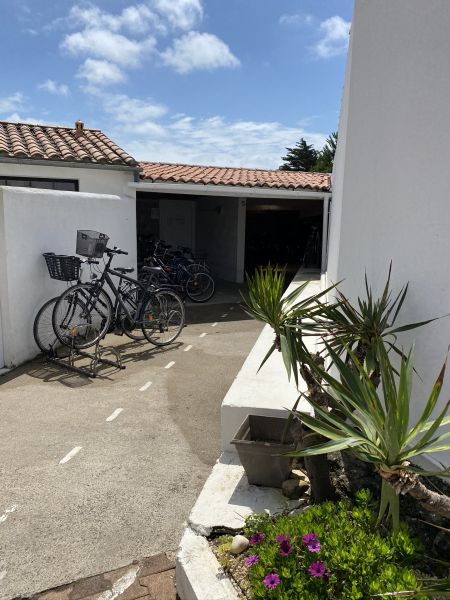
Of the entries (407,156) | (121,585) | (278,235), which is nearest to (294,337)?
(407,156)

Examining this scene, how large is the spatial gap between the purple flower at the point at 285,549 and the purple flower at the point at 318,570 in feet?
0.46

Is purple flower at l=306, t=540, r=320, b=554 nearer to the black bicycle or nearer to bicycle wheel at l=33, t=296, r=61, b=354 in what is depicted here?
the black bicycle

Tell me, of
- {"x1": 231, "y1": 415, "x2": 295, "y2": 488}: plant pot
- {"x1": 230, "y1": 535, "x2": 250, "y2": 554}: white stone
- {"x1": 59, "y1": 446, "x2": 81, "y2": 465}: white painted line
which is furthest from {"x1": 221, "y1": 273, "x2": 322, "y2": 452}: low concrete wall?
{"x1": 59, "y1": 446, "x2": 81, "y2": 465}: white painted line

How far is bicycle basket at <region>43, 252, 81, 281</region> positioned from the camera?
6.05 m

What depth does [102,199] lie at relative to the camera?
25.0 feet

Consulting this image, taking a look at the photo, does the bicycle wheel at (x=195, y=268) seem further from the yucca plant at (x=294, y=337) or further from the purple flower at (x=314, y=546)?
the purple flower at (x=314, y=546)

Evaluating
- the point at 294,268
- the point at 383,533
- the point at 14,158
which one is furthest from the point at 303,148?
the point at 383,533

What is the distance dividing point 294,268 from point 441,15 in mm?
13874

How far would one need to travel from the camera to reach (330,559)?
1.93 metres

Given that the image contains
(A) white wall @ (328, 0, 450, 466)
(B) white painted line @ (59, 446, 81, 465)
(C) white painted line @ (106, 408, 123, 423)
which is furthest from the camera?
(C) white painted line @ (106, 408, 123, 423)

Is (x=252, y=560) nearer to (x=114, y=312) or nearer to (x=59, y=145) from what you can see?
(x=114, y=312)

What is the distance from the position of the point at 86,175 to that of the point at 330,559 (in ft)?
27.4

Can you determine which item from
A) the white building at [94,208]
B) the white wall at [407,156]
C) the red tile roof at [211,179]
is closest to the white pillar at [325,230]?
the white building at [94,208]

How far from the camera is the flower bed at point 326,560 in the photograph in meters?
1.83
